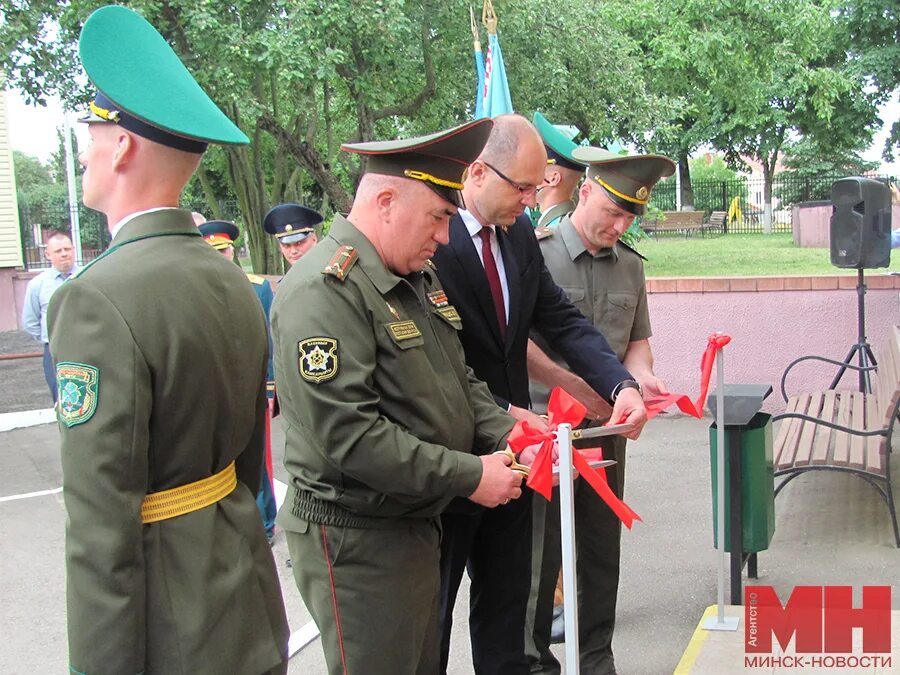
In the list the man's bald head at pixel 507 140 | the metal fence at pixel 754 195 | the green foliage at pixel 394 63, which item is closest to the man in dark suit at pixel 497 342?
the man's bald head at pixel 507 140

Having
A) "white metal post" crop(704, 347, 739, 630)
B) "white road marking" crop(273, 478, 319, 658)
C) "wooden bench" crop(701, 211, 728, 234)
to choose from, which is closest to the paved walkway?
"white road marking" crop(273, 478, 319, 658)

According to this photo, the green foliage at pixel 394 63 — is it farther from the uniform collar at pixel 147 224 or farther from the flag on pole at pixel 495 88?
the uniform collar at pixel 147 224

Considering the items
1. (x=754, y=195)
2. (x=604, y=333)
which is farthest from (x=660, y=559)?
(x=754, y=195)

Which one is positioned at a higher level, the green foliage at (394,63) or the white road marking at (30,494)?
the green foliage at (394,63)

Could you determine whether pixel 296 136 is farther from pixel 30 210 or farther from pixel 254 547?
pixel 254 547

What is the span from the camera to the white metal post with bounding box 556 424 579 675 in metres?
2.39

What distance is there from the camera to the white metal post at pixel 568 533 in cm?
239

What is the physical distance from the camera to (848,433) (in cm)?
597

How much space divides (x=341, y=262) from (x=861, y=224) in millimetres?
6884

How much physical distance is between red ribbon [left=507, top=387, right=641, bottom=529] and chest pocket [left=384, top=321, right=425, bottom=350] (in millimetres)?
397

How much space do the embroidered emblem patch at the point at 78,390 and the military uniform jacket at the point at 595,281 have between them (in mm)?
2418

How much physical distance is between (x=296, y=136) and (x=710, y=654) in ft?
46.4

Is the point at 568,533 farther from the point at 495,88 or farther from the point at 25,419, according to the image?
the point at 25,419

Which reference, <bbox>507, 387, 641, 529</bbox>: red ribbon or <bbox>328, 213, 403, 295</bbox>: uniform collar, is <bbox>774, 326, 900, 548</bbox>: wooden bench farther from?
<bbox>328, 213, 403, 295</bbox>: uniform collar
